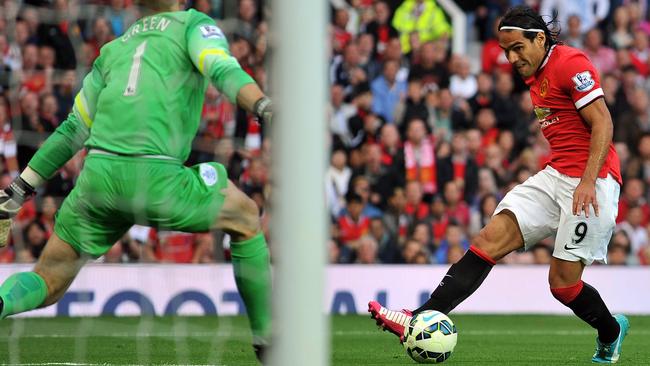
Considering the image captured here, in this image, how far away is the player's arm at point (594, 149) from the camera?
679cm

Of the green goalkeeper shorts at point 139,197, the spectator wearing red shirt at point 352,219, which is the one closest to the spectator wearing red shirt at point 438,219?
the spectator wearing red shirt at point 352,219

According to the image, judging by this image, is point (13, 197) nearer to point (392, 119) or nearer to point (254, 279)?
point (254, 279)

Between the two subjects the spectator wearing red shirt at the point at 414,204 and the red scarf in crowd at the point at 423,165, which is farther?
the red scarf in crowd at the point at 423,165

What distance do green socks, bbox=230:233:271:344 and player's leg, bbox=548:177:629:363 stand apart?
6.97ft

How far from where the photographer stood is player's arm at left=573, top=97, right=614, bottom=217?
6.79 metres

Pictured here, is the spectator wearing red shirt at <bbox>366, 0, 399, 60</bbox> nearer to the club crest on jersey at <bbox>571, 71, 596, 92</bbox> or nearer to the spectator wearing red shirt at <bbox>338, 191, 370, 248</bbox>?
the spectator wearing red shirt at <bbox>338, 191, 370, 248</bbox>

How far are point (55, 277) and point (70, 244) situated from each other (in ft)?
0.61

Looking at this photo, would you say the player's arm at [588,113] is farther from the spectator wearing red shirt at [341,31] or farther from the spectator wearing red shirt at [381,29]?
the spectator wearing red shirt at [381,29]

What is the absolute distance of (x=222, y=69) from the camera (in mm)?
5141

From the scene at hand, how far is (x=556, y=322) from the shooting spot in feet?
38.0

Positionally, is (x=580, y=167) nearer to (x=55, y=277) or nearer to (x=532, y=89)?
(x=532, y=89)

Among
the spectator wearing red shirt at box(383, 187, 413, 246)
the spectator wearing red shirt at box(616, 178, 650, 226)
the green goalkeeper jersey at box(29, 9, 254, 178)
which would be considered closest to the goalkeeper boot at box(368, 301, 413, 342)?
the green goalkeeper jersey at box(29, 9, 254, 178)

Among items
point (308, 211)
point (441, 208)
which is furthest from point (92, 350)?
point (441, 208)

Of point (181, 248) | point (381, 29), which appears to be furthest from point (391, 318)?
point (381, 29)
